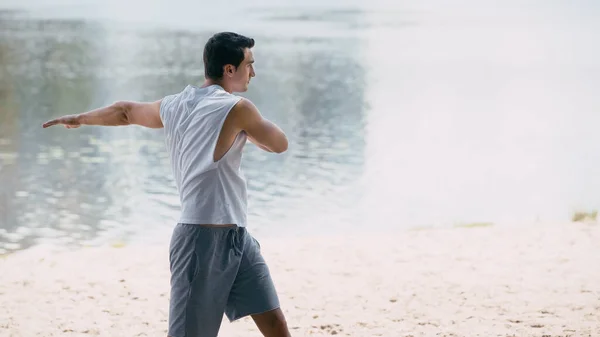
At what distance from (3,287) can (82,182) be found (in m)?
7.95

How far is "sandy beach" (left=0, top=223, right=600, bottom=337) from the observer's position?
482 centimetres

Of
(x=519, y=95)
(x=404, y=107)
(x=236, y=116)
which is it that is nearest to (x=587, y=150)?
(x=404, y=107)

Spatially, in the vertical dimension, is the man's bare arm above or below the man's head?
below

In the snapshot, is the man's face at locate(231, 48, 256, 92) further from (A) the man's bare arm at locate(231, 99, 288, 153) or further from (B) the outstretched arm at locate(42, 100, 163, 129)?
(B) the outstretched arm at locate(42, 100, 163, 129)

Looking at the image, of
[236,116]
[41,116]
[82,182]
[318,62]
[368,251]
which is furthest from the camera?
[318,62]

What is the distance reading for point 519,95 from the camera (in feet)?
87.7

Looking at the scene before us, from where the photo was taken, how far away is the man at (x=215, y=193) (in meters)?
3.04

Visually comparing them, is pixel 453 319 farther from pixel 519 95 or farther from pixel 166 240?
pixel 519 95

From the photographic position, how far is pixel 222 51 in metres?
3.11

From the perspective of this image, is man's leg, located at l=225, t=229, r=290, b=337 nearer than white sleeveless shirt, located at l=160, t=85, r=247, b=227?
No

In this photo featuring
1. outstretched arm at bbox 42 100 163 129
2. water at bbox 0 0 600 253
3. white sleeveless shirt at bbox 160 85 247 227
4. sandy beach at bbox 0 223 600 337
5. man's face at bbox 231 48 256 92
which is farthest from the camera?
water at bbox 0 0 600 253

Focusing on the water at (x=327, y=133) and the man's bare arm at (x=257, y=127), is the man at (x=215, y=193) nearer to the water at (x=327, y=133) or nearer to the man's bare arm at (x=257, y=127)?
the man's bare arm at (x=257, y=127)

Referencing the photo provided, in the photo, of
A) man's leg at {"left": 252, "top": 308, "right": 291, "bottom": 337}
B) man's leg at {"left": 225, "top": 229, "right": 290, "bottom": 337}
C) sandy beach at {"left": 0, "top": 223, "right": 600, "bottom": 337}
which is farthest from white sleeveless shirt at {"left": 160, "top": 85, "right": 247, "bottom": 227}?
sandy beach at {"left": 0, "top": 223, "right": 600, "bottom": 337}

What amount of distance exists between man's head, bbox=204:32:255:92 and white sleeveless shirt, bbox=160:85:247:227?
0.16ft
